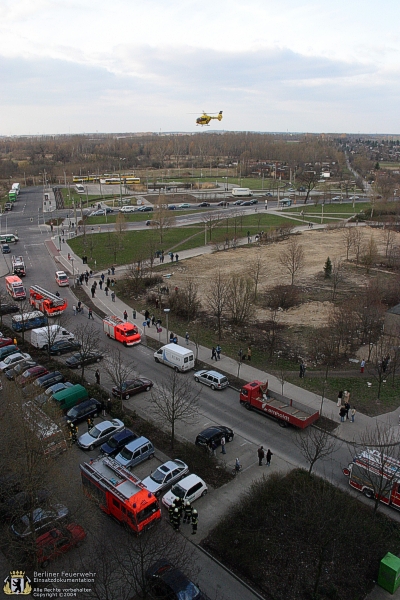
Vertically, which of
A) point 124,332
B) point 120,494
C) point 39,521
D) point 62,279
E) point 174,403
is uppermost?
point 174,403

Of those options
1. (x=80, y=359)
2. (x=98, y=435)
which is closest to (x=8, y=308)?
(x=80, y=359)

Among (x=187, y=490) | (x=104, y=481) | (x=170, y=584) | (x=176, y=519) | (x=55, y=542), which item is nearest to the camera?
(x=170, y=584)

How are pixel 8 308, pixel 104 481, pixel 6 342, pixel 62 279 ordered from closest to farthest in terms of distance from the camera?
pixel 104 481, pixel 6 342, pixel 8 308, pixel 62 279

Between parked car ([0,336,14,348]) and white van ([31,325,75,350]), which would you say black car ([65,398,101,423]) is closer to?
white van ([31,325,75,350])

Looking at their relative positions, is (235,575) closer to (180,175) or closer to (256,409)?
(256,409)

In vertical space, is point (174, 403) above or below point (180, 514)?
above

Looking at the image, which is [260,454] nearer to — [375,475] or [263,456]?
[263,456]

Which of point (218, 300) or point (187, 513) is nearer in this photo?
point (187, 513)

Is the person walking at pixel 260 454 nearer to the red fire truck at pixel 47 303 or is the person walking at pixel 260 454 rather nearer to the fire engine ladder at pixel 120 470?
the fire engine ladder at pixel 120 470
